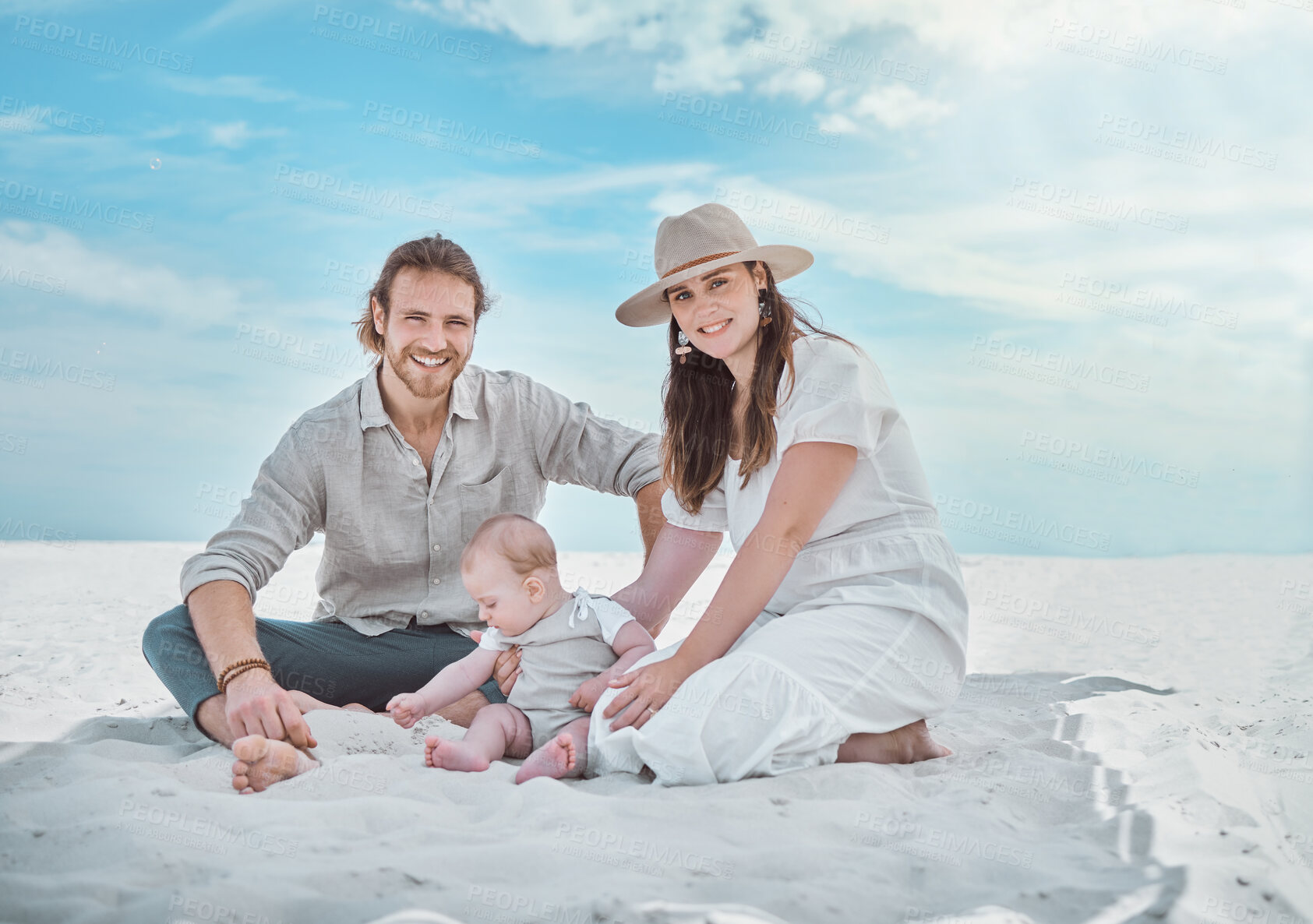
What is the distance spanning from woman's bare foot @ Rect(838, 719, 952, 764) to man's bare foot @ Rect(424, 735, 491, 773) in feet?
3.55

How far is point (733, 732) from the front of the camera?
2713 millimetres

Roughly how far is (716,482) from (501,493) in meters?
1.11

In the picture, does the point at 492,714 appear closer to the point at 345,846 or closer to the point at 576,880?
the point at 345,846

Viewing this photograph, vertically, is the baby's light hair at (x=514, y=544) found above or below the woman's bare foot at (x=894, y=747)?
above

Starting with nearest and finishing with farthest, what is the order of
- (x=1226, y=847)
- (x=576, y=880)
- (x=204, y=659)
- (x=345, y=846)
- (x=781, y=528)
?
→ (x=576, y=880), (x=345, y=846), (x=1226, y=847), (x=781, y=528), (x=204, y=659)

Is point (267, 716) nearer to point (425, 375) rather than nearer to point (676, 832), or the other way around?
point (676, 832)

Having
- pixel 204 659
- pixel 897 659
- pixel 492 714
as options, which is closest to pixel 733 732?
pixel 897 659

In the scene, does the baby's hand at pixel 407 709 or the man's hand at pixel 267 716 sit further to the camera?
the baby's hand at pixel 407 709

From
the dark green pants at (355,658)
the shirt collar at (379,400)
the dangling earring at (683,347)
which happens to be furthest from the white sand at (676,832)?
the dangling earring at (683,347)

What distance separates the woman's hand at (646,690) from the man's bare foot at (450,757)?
398 mm

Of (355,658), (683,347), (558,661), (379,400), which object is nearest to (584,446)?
(379,400)

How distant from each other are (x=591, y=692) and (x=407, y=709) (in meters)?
0.63

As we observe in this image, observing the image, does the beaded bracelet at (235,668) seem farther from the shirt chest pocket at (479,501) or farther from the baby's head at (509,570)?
the shirt chest pocket at (479,501)

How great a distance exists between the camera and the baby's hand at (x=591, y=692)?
309 centimetres
